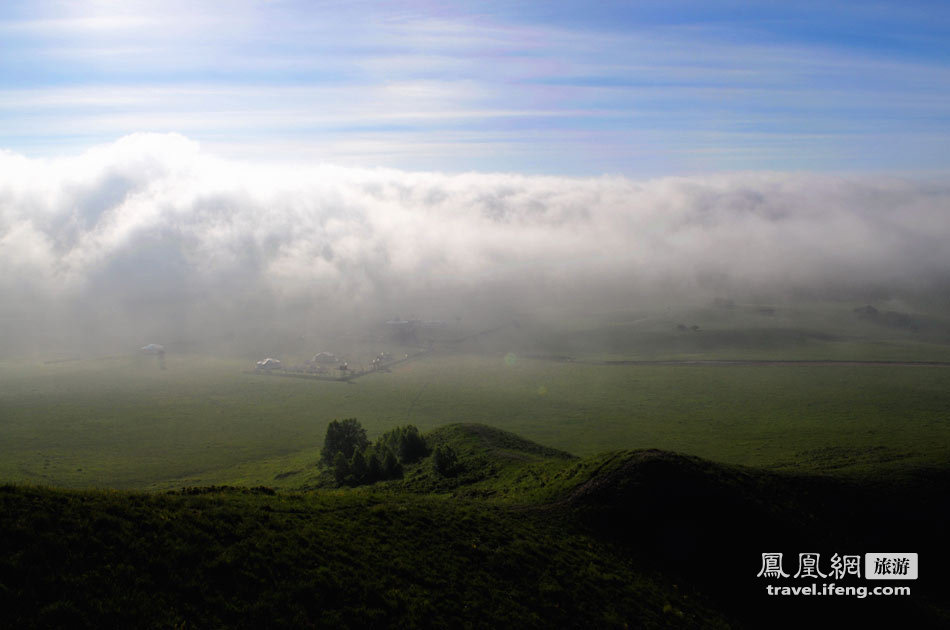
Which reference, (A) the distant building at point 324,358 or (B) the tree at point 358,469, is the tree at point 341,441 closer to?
(B) the tree at point 358,469

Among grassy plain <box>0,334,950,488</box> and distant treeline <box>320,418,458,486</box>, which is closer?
distant treeline <box>320,418,458,486</box>

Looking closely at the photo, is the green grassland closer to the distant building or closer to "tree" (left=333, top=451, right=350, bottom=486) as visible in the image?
"tree" (left=333, top=451, right=350, bottom=486)

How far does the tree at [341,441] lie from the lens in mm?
69062

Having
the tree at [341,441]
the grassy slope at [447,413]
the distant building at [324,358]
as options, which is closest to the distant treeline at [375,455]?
the tree at [341,441]

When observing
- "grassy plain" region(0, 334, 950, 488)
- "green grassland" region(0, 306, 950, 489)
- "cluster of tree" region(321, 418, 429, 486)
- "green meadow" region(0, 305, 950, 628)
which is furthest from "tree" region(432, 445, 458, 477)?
"grassy plain" region(0, 334, 950, 488)

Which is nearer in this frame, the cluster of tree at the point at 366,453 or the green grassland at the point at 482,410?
Answer: the cluster of tree at the point at 366,453

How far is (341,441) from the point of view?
230ft

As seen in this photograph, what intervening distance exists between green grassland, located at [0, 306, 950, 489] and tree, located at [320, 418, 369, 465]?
4.32 meters

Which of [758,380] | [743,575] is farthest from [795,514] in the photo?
[758,380]

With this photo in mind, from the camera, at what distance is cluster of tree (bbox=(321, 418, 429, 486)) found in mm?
60406

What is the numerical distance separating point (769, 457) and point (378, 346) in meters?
142

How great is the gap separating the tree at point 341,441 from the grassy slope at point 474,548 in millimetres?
26075

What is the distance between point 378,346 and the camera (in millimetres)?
194375

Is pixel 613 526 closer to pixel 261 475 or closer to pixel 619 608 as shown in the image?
Result: pixel 619 608
